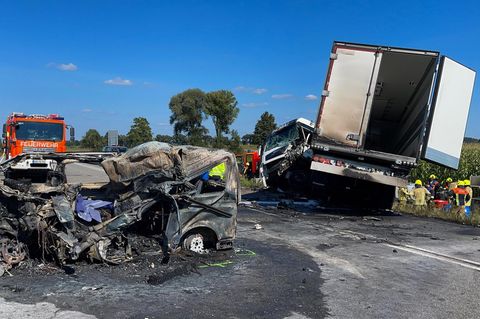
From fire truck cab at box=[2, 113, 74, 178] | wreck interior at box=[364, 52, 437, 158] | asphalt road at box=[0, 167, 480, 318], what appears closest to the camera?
asphalt road at box=[0, 167, 480, 318]

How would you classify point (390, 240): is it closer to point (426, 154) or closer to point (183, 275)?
point (426, 154)

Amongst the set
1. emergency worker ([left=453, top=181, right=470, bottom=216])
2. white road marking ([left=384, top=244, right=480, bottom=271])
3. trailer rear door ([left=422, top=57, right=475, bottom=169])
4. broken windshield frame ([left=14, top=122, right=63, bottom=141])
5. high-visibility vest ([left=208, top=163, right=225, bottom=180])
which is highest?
Result: trailer rear door ([left=422, top=57, right=475, bottom=169])

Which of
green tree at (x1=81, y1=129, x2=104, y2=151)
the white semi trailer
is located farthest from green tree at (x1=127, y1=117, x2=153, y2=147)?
the white semi trailer

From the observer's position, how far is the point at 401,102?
15.3m

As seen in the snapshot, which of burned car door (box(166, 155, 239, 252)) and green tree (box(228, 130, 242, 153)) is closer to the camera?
burned car door (box(166, 155, 239, 252))

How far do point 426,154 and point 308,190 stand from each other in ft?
18.8

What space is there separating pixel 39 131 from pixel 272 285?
678 inches

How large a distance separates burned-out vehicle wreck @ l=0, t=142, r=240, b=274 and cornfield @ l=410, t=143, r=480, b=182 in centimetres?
1432

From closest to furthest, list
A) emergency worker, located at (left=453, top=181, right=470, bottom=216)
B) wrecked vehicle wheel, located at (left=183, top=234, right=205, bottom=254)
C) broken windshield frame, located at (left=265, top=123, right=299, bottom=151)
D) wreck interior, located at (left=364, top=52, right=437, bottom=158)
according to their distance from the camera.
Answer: wrecked vehicle wheel, located at (left=183, top=234, right=205, bottom=254) → wreck interior, located at (left=364, top=52, right=437, bottom=158) → emergency worker, located at (left=453, top=181, right=470, bottom=216) → broken windshield frame, located at (left=265, top=123, right=299, bottom=151)

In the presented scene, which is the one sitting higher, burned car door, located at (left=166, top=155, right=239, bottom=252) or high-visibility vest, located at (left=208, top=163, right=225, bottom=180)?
high-visibility vest, located at (left=208, top=163, right=225, bottom=180)

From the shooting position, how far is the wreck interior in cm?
1185

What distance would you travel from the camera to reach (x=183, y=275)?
6.04 meters

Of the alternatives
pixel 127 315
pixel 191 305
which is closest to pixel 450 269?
pixel 191 305

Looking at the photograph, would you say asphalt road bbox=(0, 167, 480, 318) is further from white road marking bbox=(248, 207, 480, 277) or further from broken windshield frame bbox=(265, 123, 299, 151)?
broken windshield frame bbox=(265, 123, 299, 151)
